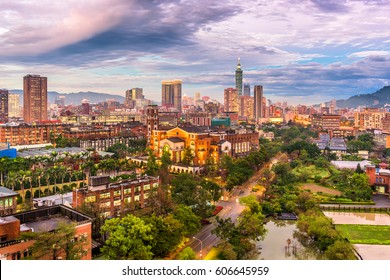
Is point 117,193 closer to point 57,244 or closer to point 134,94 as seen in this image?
point 57,244

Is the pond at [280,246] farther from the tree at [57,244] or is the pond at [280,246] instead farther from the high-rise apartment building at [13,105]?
the high-rise apartment building at [13,105]

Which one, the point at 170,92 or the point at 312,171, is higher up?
the point at 170,92

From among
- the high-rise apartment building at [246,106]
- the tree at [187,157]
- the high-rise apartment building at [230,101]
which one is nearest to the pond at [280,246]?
the tree at [187,157]

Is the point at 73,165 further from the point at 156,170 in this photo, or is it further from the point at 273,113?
the point at 273,113

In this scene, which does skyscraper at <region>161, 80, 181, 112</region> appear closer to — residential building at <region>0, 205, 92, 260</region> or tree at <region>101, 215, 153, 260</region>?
residential building at <region>0, 205, 92, 260</region>

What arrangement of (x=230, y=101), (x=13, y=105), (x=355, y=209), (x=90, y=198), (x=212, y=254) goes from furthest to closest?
(x=230, y=101), (x=13, y=105), (x=355, y=209), (x=90, y=198), (x=212, y=254)

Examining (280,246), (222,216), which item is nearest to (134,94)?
(222,216)
